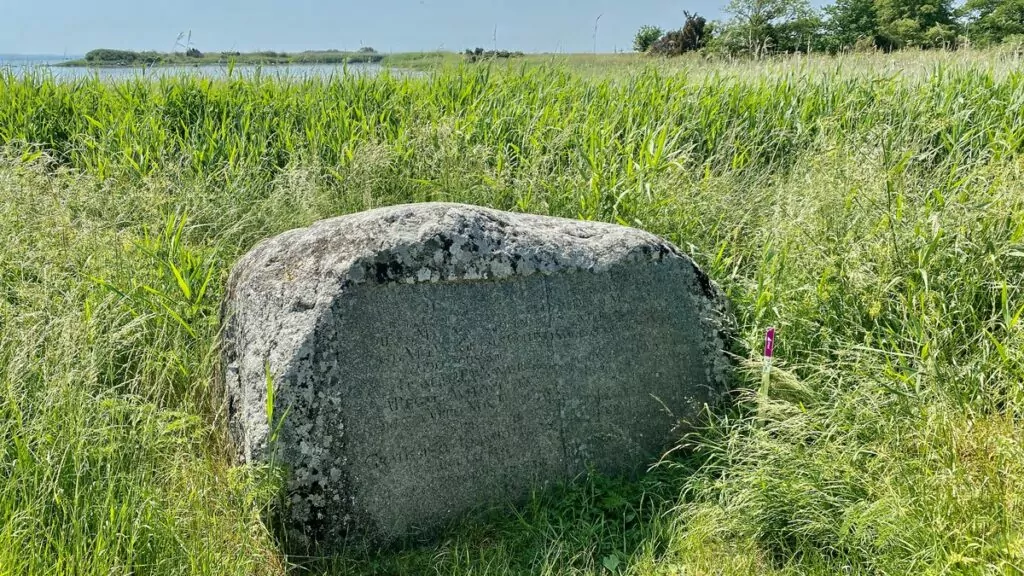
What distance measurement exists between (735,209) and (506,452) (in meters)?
2.31

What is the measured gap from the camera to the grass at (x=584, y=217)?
7.20 ft

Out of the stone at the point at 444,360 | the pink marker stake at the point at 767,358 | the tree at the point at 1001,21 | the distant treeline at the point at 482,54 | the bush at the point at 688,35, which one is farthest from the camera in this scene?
the tree at the point at 1001,21

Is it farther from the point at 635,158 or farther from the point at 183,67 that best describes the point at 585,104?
the point at 183,67

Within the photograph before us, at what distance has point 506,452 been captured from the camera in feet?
8.86

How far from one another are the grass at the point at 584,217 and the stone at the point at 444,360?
15 cm

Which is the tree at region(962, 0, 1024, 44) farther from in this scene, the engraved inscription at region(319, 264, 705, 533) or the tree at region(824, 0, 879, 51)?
the engraved inscription at region(319, 264, 705, 533)

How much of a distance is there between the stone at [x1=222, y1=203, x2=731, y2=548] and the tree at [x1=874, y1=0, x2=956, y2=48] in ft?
128

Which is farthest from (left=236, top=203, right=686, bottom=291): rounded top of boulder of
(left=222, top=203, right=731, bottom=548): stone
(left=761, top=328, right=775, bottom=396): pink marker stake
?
(left=761, top=328, right=775, bottom=396): pink marker stake

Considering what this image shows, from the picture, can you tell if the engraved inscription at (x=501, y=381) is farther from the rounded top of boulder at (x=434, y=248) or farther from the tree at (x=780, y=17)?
the tree at (x=780, y=17)

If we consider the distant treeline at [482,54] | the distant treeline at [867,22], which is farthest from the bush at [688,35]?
the distant treeline at [482,54]

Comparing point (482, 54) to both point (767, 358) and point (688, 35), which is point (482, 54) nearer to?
point (767, 358)

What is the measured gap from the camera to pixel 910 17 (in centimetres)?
3950

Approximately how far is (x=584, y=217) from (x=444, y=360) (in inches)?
60.9

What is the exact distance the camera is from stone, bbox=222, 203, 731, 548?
2434mm
